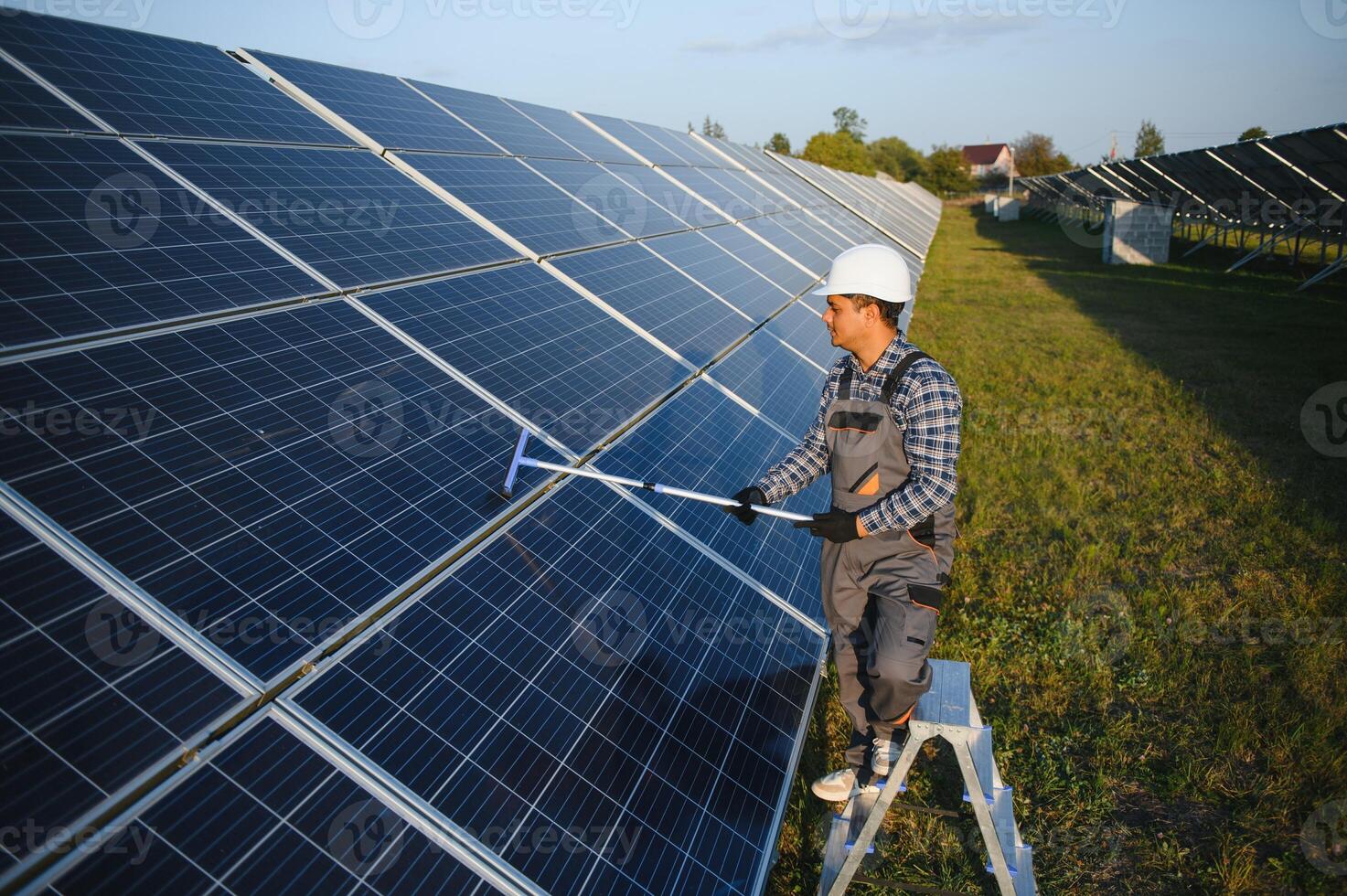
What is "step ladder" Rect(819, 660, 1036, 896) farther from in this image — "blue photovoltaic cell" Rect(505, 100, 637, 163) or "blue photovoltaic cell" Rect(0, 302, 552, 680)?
"blue photovoltaic cell" Rect(505, 100, 637, 163)

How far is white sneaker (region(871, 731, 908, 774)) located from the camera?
4047mm

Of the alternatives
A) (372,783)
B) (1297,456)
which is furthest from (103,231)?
(1297,456)

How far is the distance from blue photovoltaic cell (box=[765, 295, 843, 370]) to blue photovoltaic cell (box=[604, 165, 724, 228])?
2155 millimetres

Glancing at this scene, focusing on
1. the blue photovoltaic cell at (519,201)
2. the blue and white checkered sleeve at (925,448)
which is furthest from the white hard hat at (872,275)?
the blue photovoltaic cell at (519,201)

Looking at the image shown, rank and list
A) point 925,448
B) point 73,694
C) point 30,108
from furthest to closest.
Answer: point 30,108 → point 925,448 → point 73,694

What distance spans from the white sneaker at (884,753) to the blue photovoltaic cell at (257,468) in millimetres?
2334

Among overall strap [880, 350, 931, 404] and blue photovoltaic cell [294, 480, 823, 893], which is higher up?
overall strap [880, 350, 931, 404]

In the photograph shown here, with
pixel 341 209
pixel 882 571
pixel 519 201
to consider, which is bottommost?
pixel 882 571

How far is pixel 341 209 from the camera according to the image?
5.59 metres

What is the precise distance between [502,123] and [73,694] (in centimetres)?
1005

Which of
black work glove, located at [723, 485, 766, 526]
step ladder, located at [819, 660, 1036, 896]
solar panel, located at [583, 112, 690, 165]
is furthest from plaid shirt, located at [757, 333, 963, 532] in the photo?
solar panel, located at [583, 112, 690, 165]

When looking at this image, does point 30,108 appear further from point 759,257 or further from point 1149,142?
point 1149,142

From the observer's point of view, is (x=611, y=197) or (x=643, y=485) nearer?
(x=643, y=485)

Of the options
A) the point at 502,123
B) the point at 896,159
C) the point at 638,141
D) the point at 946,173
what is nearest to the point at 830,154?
the point at 946,173
